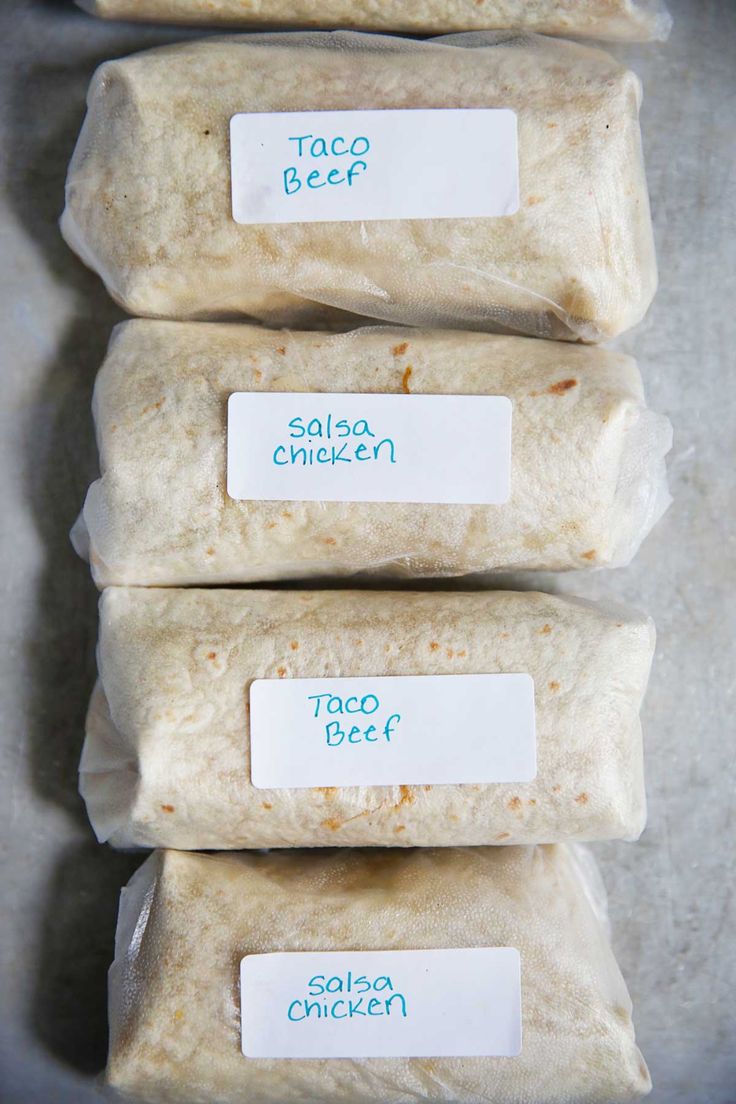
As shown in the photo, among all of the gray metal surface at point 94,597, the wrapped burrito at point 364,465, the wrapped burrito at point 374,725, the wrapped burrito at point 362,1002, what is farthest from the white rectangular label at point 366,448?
the wrapped burrito at point 362,1002

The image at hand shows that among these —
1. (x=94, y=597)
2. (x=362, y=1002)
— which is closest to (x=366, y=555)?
(x=94, y=597)

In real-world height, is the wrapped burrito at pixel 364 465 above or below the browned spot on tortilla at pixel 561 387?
below

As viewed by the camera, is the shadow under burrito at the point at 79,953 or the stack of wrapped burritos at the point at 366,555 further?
the shadow under burrito at the point at 79,953

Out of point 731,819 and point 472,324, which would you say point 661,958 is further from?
point 472,324

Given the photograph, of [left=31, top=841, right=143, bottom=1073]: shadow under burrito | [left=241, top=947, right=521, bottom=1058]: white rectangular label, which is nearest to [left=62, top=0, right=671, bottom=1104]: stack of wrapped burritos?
[left=241, top=947, right=521, bottom=1058]: white rectangular label

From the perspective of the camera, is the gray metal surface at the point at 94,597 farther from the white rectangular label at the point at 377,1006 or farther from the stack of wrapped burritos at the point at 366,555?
the white rectangular label at the point at 377,1006

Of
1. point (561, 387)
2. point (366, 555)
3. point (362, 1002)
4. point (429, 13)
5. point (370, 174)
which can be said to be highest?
point (429, 13)

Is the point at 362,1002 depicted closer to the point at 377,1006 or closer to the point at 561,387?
the point at 377,1006

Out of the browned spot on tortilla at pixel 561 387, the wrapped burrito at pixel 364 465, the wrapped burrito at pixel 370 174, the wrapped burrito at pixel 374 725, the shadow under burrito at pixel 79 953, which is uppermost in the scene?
the wrapped burrito at pixel 370 174
